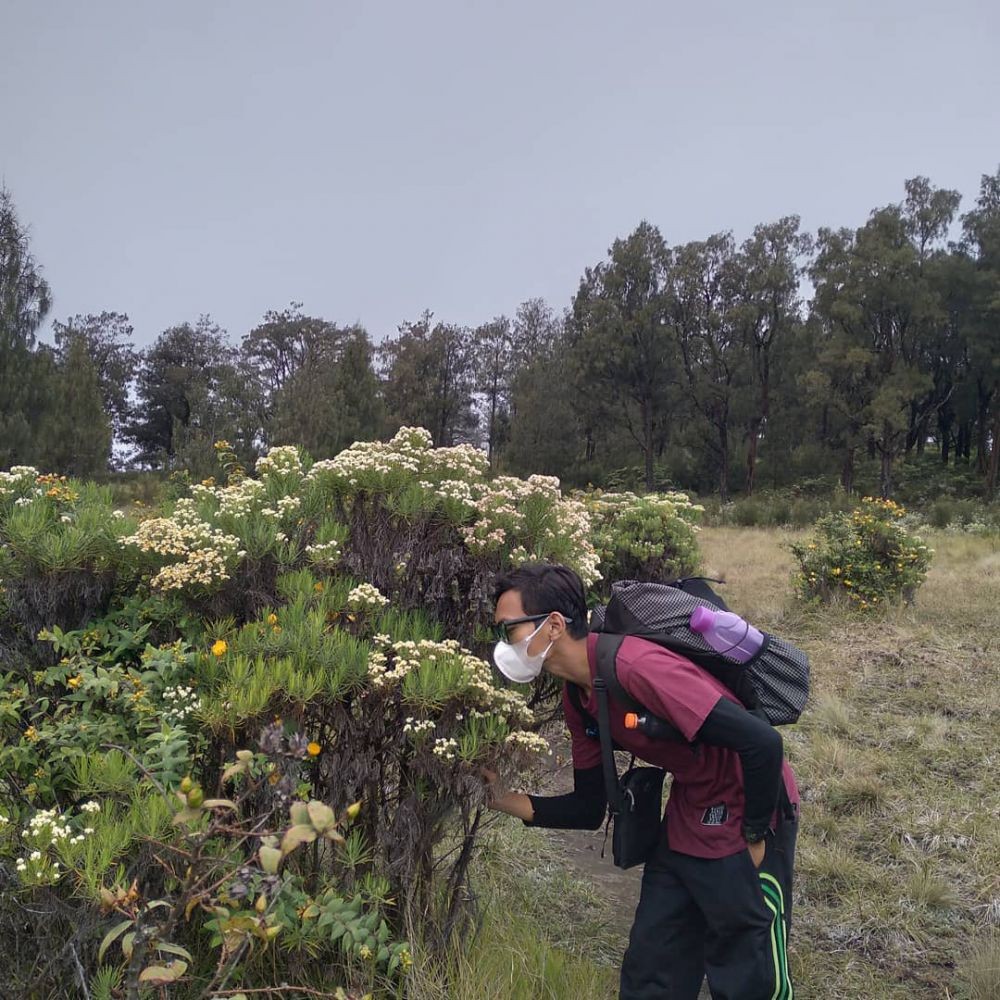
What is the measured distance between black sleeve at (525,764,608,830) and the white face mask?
0.38m

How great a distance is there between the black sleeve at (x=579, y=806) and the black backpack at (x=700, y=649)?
0.44 metres

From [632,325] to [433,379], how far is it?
9.27 m

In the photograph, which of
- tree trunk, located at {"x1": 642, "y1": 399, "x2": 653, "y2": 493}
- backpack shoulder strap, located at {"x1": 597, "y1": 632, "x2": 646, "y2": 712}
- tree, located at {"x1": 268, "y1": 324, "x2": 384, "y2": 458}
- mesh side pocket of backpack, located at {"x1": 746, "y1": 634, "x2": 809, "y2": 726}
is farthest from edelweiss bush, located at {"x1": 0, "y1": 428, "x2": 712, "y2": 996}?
tree trunk, located at {"x1": 642, "y1": 399, "x2": 653, "y2": 493}

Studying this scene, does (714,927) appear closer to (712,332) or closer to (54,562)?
(54,562)

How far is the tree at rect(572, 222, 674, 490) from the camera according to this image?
3238cm

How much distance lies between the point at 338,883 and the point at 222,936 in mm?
516

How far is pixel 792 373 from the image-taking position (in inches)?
1288

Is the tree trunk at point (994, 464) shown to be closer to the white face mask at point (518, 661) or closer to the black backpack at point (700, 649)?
the black backpack at point (700, 649)

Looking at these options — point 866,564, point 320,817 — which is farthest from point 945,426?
point 320,817

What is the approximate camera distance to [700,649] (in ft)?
6.64

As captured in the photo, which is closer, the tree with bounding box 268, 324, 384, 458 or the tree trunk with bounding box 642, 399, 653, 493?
the tree with bounding box 268, 324, 384, 458

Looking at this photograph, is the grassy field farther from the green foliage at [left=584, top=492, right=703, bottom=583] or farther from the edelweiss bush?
the green foliage at [left=584, top=492, right=703, bottom=583]

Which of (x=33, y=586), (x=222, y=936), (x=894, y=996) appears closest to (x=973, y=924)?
(x=894, y=996)

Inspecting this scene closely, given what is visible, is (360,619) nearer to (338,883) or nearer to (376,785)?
(376,785)
